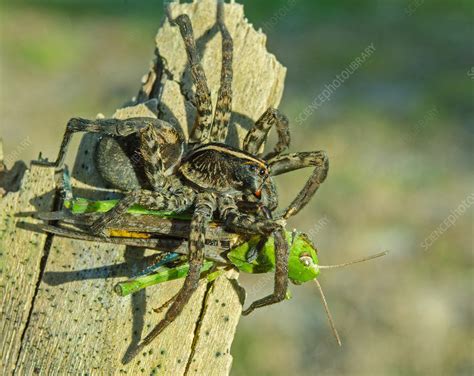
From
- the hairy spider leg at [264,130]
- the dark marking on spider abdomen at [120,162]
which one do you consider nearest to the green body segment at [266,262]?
the dark marking on spider abdomen at [120,162]

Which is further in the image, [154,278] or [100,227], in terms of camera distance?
[100,227]

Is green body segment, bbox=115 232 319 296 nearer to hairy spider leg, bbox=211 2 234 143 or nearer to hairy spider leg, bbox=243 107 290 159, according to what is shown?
hairy spider leg, bbox=243 107 290 159

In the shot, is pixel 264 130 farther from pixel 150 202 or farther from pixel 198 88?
pixel 150 202

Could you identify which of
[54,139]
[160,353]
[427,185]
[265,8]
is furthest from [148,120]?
[265,8]

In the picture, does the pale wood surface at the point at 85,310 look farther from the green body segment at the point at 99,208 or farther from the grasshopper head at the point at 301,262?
the grasshopper head at the point at 301,262

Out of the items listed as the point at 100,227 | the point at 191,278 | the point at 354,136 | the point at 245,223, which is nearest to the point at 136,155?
the point at 100,227

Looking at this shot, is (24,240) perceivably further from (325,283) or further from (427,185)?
(427,185)

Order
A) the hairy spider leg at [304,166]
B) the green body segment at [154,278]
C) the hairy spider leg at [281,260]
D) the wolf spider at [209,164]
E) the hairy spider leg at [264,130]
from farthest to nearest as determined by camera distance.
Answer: the hairy spider leg at [264,130] → the hairy spider leg at [304,166] → the wolf spider at [209,164] → the hairy spider leg at [281,260] → the green body segment at [154,278]
